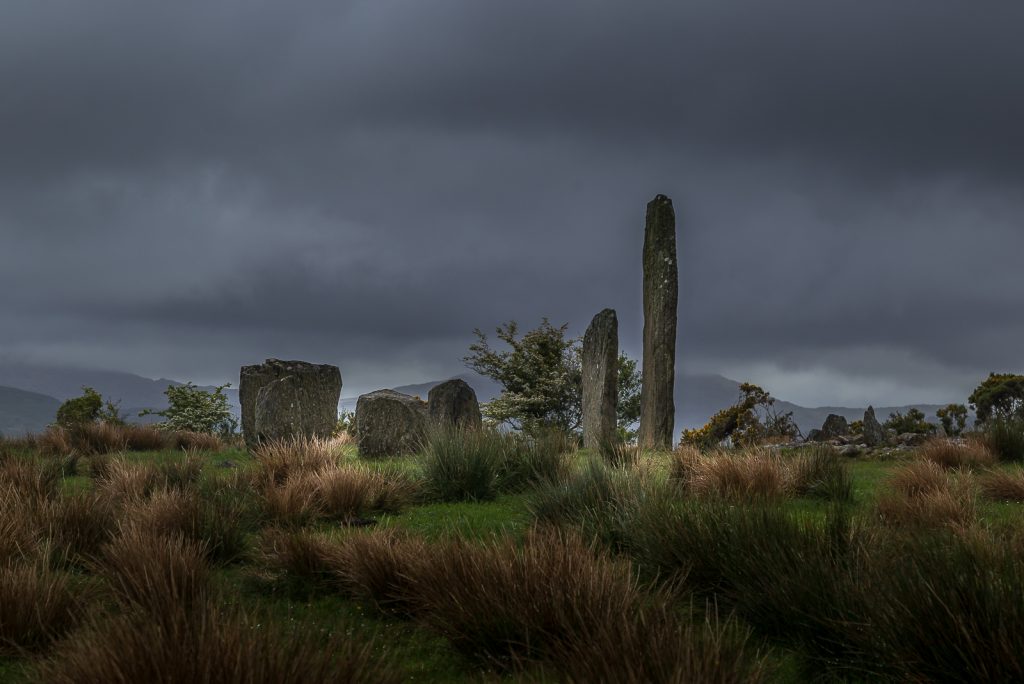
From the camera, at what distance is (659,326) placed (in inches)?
620

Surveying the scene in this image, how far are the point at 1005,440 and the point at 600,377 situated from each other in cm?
722

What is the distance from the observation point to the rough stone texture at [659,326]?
1541 centimetres

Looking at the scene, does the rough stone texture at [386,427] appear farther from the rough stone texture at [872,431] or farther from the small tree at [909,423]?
the small tree at [909,423]

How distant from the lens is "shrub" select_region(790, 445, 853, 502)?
327 inches

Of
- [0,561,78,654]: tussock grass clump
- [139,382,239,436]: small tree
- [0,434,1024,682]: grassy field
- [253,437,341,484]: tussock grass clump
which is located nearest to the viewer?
[0,434,1024,682]: grassy field

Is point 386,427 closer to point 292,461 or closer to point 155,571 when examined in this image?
point 292,461

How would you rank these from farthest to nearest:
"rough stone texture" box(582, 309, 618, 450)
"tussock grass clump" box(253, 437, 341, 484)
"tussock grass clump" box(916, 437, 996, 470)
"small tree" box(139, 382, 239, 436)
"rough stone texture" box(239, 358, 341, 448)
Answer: "small tree" box(139, 382, 239, 436)
"rough stone texture" box(239, 358, 341, 448)
"rough stone texture" box(582, 309, 618, 450)
"tussock grass clump" box(916, 437, 996, 470)
"tussock grass clump" box(253, 437, 341, 484)

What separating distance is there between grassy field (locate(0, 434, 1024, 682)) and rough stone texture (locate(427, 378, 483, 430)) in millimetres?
6608

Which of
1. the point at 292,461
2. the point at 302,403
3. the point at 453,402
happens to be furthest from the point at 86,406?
the point at 292,461

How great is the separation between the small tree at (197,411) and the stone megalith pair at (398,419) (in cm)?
1515

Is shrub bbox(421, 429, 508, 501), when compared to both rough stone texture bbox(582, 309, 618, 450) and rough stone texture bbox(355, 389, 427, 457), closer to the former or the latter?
rough stone texture bbox(355, 389, 427, 457)

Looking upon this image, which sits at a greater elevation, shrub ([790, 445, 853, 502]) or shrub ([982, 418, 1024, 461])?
shrub ([982, 418, 1024, 461])

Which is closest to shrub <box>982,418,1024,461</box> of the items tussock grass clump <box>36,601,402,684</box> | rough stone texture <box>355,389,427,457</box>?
rough stone texture <box>355,389,427,457</box>

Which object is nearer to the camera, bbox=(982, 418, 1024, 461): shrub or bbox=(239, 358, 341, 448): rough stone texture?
bbox=(982, 418, 1024, 461): shrub
